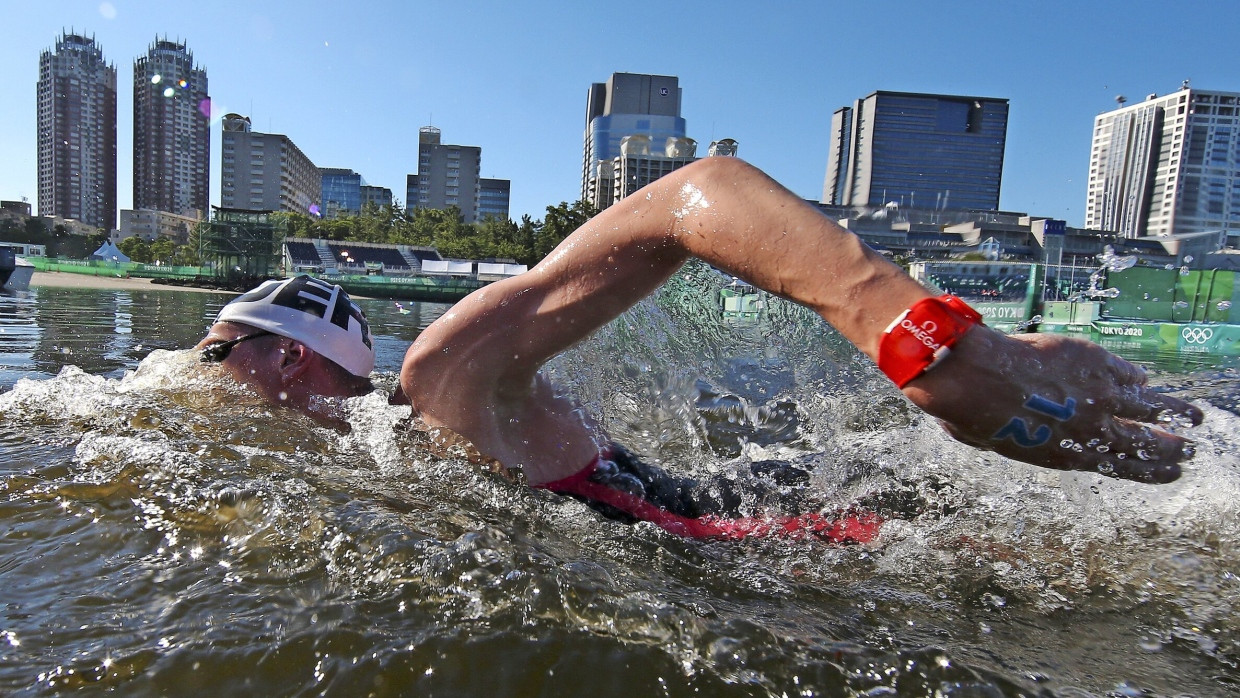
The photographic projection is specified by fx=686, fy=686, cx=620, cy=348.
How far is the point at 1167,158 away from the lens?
39.5 m

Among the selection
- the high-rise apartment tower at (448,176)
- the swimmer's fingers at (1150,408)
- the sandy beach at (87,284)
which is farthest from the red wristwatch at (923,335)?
the high-rise apartment tower at (448,176)

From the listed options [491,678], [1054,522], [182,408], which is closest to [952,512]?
[1054,522]

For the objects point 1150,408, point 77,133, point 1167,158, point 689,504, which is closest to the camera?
point 1150,408

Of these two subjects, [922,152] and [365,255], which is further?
[922,152]

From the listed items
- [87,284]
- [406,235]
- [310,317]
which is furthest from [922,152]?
[310,317]

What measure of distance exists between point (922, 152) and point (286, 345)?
120961mm

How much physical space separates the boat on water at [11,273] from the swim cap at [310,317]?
65.8ft

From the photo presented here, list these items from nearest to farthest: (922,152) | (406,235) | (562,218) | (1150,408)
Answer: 1. (1150,408)
2. (562,218)
3. (406,235)
4. (922,152)

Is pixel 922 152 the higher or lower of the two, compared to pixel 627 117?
lower

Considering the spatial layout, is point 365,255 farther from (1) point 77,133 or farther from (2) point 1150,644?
(2) point 1150,644

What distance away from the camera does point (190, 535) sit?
1438mm

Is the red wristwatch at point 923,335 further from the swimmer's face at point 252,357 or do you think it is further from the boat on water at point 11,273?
the boat on water at point 11,273

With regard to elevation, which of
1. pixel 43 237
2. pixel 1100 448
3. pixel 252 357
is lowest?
pixel 252 357

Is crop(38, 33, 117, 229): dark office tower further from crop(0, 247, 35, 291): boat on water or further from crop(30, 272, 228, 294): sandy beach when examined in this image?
crop(0, 247, 35, 291): boat on water
